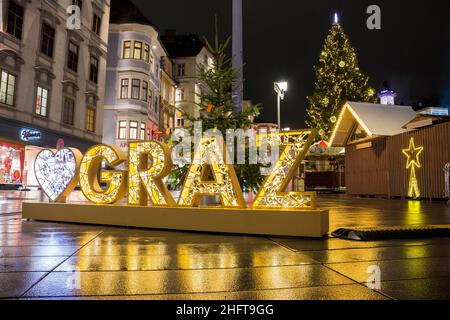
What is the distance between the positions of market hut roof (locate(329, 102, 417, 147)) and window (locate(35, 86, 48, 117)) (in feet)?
64.3

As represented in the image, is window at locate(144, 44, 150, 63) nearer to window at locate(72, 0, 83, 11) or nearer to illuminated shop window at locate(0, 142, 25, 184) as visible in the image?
window at locate(72, 0, 83, 11)

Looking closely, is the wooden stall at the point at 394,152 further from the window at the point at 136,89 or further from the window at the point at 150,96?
the window at the point at 150,96

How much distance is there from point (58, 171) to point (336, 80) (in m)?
39.8

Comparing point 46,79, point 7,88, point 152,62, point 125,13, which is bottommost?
point 7,88

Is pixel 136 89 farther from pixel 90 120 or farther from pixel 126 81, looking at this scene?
pixel 90 120

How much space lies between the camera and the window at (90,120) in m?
30.7

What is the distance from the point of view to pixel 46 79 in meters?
24.8

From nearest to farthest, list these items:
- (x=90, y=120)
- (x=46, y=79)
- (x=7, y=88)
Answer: (x=7, y=88) < (x=46, y=79) < (x=90, y=120)

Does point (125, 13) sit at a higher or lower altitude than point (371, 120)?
higher

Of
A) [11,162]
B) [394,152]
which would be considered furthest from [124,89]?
[394,152]
